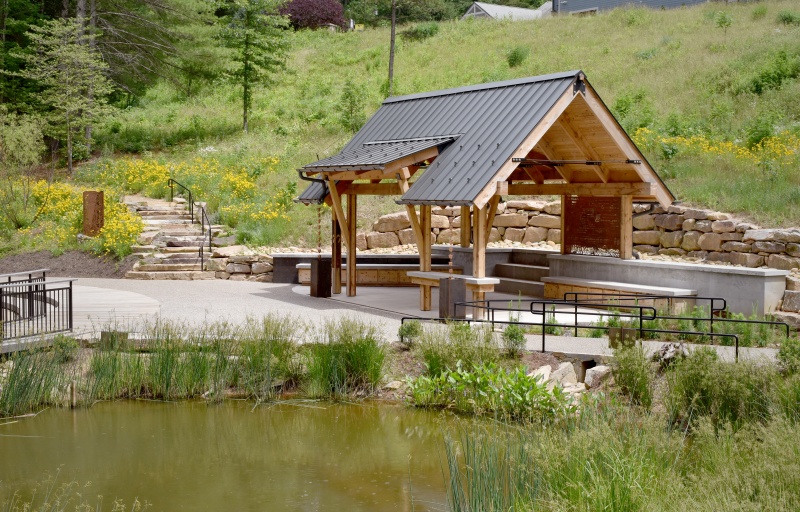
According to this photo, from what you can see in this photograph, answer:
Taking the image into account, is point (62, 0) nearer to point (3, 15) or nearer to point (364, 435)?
point (3, 15)

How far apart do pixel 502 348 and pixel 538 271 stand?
753 cm

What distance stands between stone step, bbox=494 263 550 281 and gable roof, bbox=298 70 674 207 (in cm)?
212

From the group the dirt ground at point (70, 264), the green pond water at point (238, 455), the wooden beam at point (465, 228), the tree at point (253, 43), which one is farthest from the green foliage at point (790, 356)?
the tree at point (253, 43)

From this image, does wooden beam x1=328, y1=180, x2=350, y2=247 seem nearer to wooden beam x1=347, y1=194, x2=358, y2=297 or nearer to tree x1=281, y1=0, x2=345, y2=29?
wooden beam x1=347, y1=194, x2=358, y2=297

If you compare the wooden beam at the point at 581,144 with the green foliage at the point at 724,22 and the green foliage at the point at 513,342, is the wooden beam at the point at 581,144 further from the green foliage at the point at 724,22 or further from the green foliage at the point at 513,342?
the green foliage at the point at 724,22

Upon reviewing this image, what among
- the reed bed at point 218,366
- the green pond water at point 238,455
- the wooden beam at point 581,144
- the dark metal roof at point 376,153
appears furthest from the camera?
the wooden beam at point 581,144

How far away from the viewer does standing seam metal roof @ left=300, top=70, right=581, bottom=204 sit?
14.4 m

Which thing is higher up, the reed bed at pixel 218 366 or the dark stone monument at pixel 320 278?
the dark stone monument at pixel 320 278

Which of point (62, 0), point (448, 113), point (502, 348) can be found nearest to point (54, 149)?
point (62, 0)

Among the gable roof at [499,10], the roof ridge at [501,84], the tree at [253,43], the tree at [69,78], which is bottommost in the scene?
the roof ridge at [501,84]

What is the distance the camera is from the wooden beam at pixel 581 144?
16.0m

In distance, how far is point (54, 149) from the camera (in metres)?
32.5

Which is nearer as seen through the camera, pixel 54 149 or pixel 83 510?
pixel 83 510

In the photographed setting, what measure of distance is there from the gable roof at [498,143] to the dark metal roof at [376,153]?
2cm
